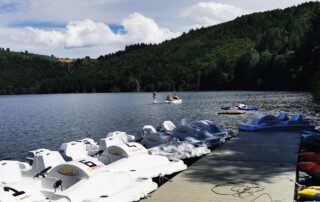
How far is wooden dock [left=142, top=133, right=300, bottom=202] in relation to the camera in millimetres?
10711

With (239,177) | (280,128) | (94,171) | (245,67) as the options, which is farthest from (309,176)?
(245,67)

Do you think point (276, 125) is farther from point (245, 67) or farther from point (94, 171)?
point (245, 67)

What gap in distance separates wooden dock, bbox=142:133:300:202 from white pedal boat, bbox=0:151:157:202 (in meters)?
0.72

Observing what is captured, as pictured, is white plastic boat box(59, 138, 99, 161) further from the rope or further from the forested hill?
the forested hill

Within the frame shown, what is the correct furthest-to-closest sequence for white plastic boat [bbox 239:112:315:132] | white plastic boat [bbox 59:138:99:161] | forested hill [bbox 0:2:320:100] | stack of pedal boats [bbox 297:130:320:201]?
forested hill [bbox 0:2:320:100] → white plastic boat [bbox 239:112:315:132] → white plastic boat [bbox 59:138:99:161] → stack of pedal boats [bbox 297:130:320:201]

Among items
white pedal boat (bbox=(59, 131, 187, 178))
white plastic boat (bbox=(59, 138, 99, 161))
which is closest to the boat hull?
white pedal boat (bbox=(59, 131, 187, 178))

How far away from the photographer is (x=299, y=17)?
18838 centimetres

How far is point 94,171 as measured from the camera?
1185cm

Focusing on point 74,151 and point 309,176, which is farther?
point 74,151

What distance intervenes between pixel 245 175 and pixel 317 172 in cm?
301

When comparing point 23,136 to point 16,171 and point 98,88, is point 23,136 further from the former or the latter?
point 98,88

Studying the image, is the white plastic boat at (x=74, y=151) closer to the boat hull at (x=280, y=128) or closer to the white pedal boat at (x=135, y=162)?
the white pedal boat at (x=135, y=162)

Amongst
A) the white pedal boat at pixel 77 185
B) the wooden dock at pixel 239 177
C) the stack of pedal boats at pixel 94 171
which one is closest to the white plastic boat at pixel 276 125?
the wooden dock at pixel 239 177

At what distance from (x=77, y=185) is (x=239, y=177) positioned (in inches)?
191
